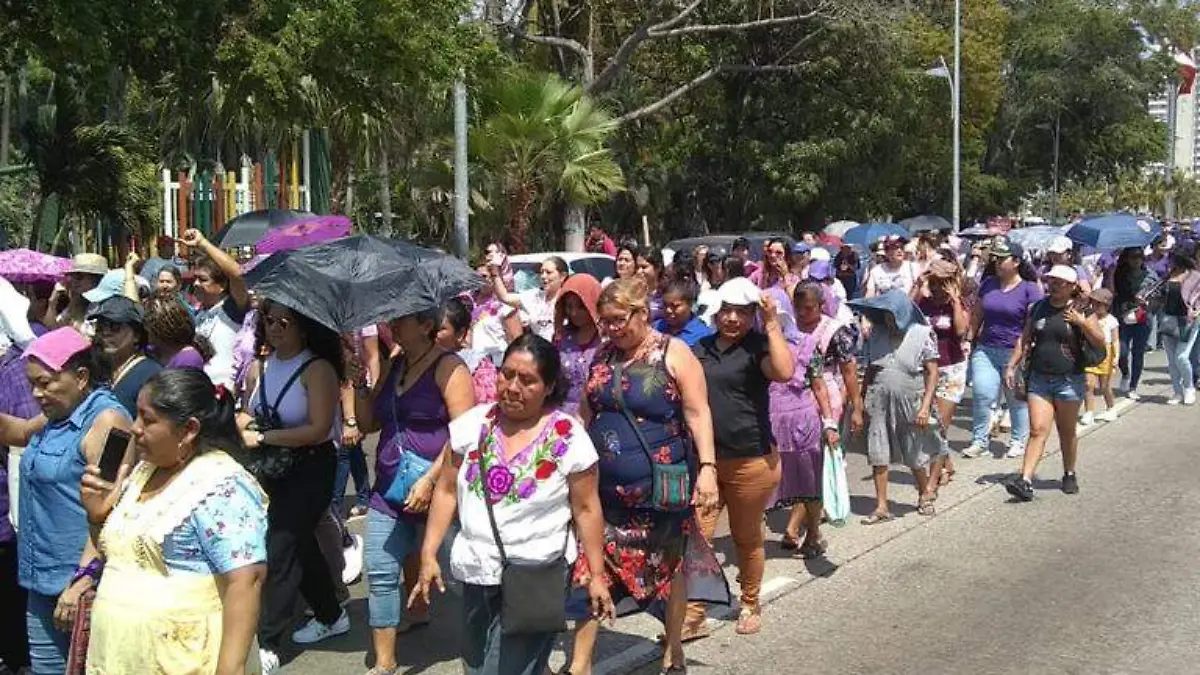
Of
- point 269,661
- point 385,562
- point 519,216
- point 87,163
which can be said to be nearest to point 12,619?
point 269,661

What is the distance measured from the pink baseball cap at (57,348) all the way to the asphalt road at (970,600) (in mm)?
1986

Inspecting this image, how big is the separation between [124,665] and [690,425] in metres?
2.37

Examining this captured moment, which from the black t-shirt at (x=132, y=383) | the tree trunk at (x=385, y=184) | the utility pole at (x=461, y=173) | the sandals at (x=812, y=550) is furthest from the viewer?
the tree trunk at (x=385, y=184)

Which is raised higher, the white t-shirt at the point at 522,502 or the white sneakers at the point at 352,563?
the white t-shirt at the point at 522,502

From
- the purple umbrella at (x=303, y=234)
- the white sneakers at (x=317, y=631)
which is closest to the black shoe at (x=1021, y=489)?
the purple umbrella at (x=303, y=234)

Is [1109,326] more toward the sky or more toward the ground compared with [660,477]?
more toward the sky

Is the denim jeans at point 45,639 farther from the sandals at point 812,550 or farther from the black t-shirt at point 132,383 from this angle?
the sandals at point 812,550

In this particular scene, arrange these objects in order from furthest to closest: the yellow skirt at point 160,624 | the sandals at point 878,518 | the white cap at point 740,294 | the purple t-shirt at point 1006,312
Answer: the purple t-shirt at point 1006,312
the sandals at point 878,518
the white cap at point 740,294
the yellow skirt at point 160,624

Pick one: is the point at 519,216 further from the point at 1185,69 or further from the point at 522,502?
the point at 1185,69

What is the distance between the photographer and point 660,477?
4922 mm

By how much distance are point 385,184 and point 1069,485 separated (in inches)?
771

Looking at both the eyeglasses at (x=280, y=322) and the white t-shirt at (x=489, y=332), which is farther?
the white t-shirt at (x=489, y=332)

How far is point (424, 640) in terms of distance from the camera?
5953mm

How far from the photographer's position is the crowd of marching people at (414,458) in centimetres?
334
